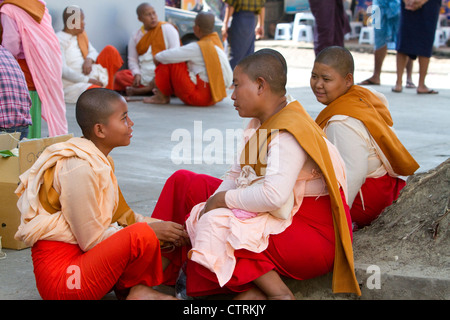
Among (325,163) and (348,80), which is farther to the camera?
(348,80)

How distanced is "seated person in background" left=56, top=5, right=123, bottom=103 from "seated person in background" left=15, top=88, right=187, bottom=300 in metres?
5.24

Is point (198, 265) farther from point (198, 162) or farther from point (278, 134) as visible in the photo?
point (198, 162)

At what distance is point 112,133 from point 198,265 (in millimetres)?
618

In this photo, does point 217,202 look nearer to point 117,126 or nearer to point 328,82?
point 117,126

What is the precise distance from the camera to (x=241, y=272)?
92.6 inches

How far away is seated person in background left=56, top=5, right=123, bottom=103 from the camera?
7.69m

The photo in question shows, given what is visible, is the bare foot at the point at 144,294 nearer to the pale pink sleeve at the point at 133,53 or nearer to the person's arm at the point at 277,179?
the person's arm at the point at 277,179

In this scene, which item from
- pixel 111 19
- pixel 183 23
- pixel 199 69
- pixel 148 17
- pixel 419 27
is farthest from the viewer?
pixel 183 23

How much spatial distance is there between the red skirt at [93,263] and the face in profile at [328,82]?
1.27 m

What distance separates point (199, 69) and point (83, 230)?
232 inches

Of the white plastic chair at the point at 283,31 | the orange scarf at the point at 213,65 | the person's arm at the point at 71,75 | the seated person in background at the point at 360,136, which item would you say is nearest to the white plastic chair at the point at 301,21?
the white plastic chair at the point at 283,31

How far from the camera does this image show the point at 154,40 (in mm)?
8789

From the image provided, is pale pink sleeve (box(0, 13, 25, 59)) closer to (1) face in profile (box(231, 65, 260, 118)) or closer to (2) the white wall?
(1) face in profile (box(231, 65, 260, 118))

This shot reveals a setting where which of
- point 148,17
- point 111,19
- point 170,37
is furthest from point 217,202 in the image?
point 111,19
